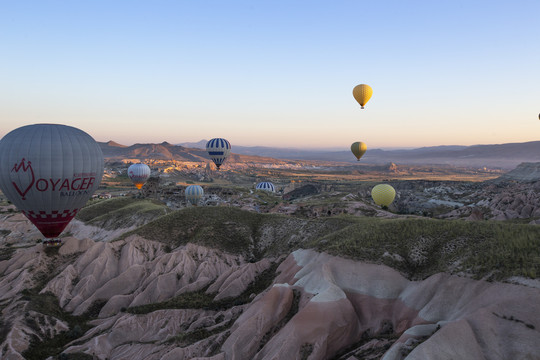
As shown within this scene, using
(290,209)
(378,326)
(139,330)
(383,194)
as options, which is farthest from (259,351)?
(383,194)

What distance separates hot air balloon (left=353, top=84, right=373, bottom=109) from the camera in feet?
229

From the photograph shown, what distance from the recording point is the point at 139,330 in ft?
93.8

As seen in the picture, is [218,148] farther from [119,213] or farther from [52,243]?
[52,243]

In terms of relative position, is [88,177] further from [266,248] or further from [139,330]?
[266,248]

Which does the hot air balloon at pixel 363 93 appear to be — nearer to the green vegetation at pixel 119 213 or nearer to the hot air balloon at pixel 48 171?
the green vegetation at pixel 119 213

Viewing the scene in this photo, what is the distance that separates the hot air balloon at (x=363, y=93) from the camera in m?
69.7

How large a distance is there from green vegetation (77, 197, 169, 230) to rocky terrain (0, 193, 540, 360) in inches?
662

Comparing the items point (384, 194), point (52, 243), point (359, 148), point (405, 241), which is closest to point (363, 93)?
point (384, 194)

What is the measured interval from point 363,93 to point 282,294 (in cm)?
5757

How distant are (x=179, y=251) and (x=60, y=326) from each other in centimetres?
1435

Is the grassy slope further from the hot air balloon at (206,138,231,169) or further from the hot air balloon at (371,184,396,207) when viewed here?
the hot air balloon at (206,138,231,169)

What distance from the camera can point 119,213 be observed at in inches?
2655

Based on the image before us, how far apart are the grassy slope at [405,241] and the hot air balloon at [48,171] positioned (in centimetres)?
1081

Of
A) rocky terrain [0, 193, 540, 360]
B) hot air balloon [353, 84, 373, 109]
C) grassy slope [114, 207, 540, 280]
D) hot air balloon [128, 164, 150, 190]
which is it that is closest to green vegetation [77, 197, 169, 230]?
rocky terrain [0, 193, 540, 360]
